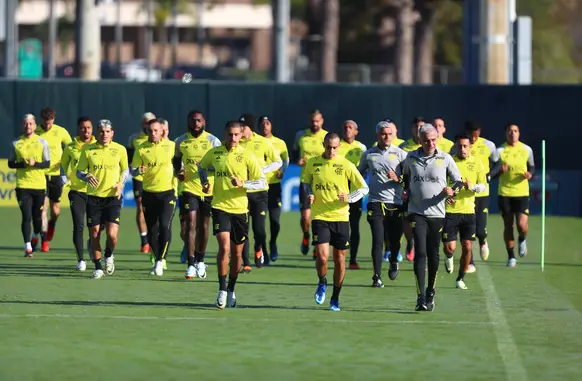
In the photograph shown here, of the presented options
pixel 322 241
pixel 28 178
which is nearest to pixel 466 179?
pixel 322 241

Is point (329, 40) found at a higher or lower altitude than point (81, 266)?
higher

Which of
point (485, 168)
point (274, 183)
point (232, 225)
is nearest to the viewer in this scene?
point (232, 225)

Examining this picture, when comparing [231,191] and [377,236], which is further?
[377,236]

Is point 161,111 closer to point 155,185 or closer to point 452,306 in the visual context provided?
point 155,185

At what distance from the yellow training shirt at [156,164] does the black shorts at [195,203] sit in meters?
0.23

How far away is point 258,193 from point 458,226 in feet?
10.4

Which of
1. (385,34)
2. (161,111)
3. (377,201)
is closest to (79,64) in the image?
(161,111)

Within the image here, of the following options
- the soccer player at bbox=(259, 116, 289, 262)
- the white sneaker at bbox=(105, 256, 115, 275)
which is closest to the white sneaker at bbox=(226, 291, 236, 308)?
the white sneaker at bbox=(105, 256, 115, 275)

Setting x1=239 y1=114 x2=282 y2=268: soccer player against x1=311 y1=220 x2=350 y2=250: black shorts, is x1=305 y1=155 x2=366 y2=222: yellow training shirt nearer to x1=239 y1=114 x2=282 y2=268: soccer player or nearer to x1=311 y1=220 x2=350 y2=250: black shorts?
x1=311 y1=220 x2=350 y2=250: black shorts

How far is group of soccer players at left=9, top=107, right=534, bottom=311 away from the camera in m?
16.8

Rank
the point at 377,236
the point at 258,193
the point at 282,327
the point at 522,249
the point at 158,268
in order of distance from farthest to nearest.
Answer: the point at 522,249
the point at 258,193
the point at 158,268
the point at 377,236
the point at 282,327

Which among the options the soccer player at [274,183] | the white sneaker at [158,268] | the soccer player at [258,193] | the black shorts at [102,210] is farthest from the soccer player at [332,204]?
the soccer player at [274,183]

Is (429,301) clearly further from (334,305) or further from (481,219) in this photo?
(481,219)

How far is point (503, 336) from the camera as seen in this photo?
15.0 m
